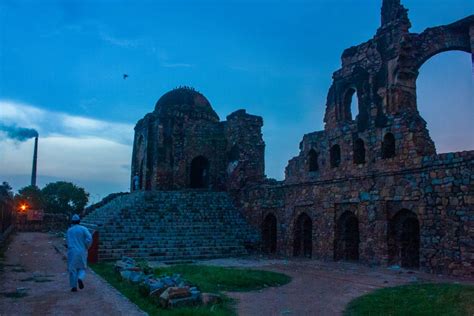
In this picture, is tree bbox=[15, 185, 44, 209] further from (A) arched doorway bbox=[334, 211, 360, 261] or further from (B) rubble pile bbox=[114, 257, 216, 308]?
(B) rubble pile bbox=[114, 257, 216, 308]

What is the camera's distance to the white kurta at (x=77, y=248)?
7.41 meters

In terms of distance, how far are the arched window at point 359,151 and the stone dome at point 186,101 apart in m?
11.4

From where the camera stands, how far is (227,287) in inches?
334

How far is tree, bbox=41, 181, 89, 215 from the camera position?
4350cm

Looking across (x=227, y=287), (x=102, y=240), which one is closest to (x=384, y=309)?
(x=227, y=287)

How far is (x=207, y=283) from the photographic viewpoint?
8578 mm

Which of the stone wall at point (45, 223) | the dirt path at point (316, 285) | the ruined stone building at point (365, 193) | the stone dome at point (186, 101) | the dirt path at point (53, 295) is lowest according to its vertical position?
the dirt path at point (316, 285)

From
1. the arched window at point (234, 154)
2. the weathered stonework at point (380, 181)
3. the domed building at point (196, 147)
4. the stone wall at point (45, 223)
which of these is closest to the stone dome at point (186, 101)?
the domed building at point (196, 147)

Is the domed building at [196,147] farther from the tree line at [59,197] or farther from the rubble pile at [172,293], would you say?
the tree line at [59,197]

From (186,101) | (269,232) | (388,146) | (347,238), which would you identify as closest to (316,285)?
(347,238)

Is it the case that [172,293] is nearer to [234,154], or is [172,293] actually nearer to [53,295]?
A: [53,295]

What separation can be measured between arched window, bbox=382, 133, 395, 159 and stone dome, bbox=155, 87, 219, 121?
1263 centimetres

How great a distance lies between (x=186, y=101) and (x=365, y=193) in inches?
594

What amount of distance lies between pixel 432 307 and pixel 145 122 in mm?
19721
